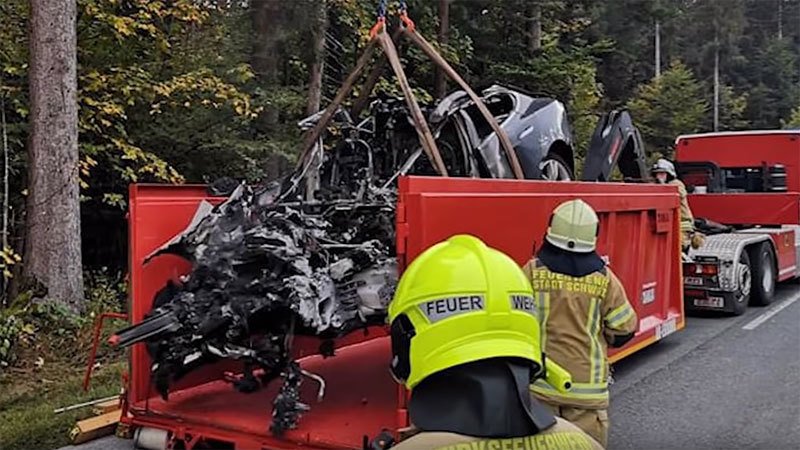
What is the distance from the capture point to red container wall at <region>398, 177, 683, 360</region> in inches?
159

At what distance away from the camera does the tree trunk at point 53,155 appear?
8.72 meters

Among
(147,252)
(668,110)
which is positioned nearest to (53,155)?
A: (147,252)

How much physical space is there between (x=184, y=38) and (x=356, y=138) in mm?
6784

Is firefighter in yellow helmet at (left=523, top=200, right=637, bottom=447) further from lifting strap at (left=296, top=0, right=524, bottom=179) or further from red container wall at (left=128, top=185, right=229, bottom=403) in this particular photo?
red container wall at (left=128, top=185, right=229, bottom=403)

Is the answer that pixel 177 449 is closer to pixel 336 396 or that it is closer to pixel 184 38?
pixel 336 396

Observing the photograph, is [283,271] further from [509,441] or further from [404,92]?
[509,441]

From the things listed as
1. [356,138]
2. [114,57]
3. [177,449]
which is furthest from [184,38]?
[177,449]

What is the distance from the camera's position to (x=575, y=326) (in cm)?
387

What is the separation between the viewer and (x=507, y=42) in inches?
833

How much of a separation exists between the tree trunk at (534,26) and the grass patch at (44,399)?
51.1 feet

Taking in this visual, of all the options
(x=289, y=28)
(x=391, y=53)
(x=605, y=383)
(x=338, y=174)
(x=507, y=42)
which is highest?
(x=507, y=42)

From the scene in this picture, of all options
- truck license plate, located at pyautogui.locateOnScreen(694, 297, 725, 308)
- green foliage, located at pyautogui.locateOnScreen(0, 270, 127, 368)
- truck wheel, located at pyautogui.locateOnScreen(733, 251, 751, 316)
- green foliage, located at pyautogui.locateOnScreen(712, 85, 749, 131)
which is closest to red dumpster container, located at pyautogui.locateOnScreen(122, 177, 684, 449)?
green foliage, located at pyautogui.locateOnScreen(0, 270, 127, 368)

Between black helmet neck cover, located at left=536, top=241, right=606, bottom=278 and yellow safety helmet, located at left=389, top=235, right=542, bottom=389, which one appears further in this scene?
black helmet neck cover, located at left=536, top=241, right=606, bottom=278

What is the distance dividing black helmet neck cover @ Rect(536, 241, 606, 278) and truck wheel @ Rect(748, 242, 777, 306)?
7.94m
